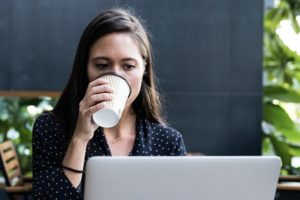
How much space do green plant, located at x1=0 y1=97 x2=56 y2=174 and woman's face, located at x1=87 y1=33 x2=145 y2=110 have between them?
7.37 feet

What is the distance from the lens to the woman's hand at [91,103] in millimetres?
1106

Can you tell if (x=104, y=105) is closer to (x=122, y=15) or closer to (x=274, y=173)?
(x=274, y=173)

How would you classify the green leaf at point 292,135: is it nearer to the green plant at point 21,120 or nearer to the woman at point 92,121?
the green plant at point 21,120

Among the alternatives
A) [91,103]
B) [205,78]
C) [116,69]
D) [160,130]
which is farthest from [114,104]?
[205,78]

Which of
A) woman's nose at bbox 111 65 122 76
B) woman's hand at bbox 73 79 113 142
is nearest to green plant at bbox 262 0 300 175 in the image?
woman's nose at bbox 111 65 122 76

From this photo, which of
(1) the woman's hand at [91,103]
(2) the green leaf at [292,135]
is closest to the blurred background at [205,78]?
(2) the green leaf at [292,135]

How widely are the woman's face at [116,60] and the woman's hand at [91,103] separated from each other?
0.49 ft

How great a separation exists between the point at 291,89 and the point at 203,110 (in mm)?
685

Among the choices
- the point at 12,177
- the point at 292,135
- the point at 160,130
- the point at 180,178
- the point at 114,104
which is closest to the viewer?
the point at 180,178

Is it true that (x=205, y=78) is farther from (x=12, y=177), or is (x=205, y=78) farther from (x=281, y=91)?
(x=12, y=177)

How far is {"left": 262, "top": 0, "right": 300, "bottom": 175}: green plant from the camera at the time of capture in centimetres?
388

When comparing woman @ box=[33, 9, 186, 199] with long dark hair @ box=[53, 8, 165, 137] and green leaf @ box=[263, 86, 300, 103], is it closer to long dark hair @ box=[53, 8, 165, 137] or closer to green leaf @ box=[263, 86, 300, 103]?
long dark hair @ box=[53, 8, 165, 137]

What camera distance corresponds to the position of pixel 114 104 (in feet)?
3.60

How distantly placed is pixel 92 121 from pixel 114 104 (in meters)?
0.10
